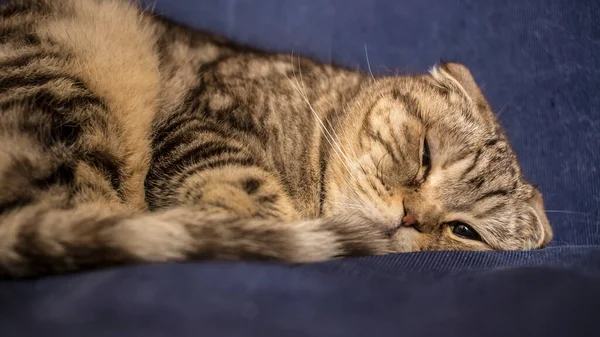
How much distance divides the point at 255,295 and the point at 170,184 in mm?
459

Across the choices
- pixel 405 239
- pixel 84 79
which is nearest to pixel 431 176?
pixel 405 239

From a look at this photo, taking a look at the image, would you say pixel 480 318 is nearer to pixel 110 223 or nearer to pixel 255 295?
pixel 255 295

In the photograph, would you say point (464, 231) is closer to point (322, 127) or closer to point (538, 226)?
point (538, 226)

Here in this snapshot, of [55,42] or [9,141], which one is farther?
[55,42]

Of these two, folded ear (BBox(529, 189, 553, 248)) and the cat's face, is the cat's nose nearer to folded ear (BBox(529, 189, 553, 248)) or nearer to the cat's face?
the cat's face

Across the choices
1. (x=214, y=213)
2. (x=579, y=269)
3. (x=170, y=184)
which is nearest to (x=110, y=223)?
(x=214, y=213)

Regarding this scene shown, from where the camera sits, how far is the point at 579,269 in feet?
3.25

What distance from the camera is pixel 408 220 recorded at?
1.13 meters

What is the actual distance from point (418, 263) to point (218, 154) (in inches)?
20.0

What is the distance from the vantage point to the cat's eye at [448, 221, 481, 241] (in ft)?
4.00

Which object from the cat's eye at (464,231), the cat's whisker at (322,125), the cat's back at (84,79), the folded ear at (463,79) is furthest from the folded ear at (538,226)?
the cat's back at (84,79)

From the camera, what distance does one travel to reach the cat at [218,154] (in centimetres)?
88

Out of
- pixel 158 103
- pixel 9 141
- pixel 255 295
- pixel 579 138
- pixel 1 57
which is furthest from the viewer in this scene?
pixel 579 138

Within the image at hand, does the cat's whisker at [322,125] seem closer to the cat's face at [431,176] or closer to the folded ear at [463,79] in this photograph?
the cat's face at [431,176]
